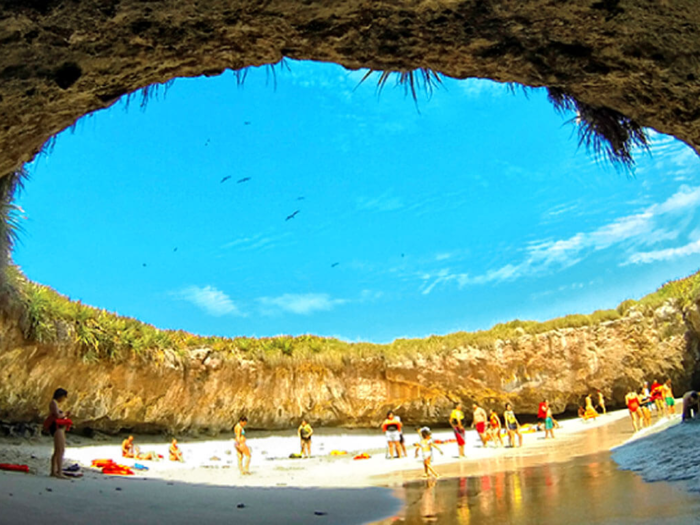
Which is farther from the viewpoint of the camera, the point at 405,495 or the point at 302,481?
the point at 302,481

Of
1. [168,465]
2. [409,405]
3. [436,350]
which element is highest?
[436,350]

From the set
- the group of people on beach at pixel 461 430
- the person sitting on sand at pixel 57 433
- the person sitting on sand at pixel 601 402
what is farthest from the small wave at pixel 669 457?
the person sitting on sand at pixel 601 402

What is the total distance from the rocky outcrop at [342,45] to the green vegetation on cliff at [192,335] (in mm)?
10252

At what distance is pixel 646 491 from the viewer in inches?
218

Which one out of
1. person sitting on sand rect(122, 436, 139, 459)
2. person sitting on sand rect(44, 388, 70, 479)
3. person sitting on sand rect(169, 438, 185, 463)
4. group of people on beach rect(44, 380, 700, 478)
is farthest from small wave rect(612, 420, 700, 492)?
person sitting on sand rect(122, 436, 139, 459)

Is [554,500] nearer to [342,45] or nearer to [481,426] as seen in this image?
[342,45]

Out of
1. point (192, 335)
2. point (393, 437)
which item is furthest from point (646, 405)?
point (192, 335)

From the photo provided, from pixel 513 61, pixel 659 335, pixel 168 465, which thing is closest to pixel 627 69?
pixel 513 61

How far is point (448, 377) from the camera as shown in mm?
21188

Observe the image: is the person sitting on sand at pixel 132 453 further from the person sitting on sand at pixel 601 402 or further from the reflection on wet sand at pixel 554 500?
the person sitting on sand at pixel 601 402

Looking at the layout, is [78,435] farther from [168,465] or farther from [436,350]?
[436,350]

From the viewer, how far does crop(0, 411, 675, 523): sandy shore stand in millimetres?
5875

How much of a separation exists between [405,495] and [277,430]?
42.3 ft

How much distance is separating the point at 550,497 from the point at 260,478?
727 centimetres
